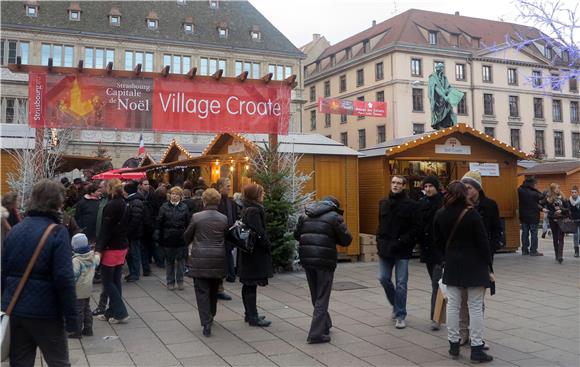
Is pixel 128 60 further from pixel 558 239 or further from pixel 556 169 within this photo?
pixel 558 239

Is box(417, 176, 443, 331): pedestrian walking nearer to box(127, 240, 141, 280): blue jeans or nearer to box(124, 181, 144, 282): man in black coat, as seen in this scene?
box(124, 181, 144, 282): man in black coat

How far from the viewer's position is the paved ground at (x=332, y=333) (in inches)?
199

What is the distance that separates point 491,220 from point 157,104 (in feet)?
20.5

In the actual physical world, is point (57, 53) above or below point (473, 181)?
above

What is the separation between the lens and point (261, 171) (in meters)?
10.5

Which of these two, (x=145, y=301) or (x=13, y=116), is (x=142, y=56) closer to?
(x=13, y=116)

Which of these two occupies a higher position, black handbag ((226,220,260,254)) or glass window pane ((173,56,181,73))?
glass window pane ((173,56,181,73))

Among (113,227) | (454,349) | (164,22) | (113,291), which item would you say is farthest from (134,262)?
(164,22)

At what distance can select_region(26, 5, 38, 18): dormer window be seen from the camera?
42562 millimetres

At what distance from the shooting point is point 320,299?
5637mm

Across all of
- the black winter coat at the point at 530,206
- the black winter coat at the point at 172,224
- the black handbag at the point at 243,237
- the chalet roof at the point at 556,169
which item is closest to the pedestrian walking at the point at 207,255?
the black handbag at the point at 243,237

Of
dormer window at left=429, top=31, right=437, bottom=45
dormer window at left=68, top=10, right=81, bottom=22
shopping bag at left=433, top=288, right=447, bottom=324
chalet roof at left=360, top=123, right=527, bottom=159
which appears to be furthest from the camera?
dormer window at left=429, top=31, right=437, bottom=45

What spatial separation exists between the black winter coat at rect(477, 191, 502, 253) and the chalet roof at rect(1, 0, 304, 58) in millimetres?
43578

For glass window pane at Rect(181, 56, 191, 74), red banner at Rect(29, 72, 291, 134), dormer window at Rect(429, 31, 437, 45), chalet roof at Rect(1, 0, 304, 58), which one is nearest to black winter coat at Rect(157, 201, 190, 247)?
red banner at Rect(29, 72, 291, 134)
